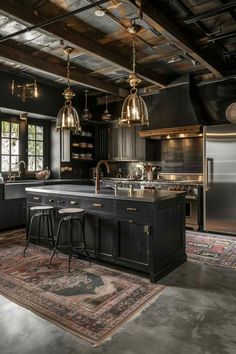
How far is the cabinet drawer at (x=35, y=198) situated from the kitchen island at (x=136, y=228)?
2.07 feet

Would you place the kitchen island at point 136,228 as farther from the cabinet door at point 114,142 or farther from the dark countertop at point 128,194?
Answer: the cabinet door at point 114,142

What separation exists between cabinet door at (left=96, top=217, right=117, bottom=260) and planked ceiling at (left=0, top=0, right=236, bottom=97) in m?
2.35

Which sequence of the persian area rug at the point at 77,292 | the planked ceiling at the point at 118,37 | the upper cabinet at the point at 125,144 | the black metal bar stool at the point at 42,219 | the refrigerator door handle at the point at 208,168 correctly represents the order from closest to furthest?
the persian area rug at the point at 77,292 < the planked ceiling at the point at 118,37 < the black metal bar stool at the point at 42,219 < the refrigerator door handle at the point at 208,168 < the upper cabinet at the point at 125,144

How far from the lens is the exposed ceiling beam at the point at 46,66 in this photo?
431cm

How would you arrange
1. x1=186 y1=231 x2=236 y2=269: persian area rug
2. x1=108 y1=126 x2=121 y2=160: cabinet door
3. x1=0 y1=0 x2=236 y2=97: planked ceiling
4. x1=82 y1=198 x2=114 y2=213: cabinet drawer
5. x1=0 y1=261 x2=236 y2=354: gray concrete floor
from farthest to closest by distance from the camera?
x1=108 y1=126 x2=121 y2=160: cabinet door < x1=186 y1=231 x2=236 y2=269: persian area rug < x1=82 y1=198 x2=114 y2=213: cabinet drawer < x1=0 y1=0 x2=236 y2=97: planked ceiling < x1=0 y1=261 x2=236 y2=354: gray concrete floor

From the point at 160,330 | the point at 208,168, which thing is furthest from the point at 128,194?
the point at 208,168

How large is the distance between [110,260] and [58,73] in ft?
11.4

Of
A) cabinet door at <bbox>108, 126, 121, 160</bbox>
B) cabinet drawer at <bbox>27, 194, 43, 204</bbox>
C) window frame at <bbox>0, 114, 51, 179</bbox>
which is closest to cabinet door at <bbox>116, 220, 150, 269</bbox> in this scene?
cabinet drawer at <bbox>27, 194, 43, 204</bbox>

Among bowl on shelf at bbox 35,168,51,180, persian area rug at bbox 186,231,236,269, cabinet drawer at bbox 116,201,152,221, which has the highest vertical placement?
bowl on shelf at bbox 35,168,51,180

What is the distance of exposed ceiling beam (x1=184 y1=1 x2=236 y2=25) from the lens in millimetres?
3034

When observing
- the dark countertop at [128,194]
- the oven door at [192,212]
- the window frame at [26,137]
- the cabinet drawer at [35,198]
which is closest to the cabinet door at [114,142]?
the window frame at [26,137]

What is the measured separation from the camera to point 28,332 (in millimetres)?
2180

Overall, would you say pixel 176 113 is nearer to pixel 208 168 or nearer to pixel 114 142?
pixel 208 168

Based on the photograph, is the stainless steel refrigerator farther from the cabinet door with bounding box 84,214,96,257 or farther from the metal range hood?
the cabinet door with bounding box 84,214,96,257
